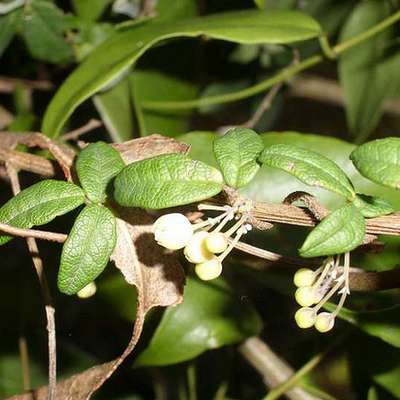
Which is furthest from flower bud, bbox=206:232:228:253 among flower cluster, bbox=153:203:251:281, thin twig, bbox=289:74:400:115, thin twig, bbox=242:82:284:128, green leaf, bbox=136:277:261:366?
thin twig, bbox=289:74:400:115

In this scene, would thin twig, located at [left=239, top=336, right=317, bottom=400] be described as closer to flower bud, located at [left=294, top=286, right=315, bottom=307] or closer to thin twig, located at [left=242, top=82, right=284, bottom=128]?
thin twig, located at [left=242, top=82, right=284, bottom=128]

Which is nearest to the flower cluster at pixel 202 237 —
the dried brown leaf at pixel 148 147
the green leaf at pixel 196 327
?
the dried brown leaf at pixel 148 147

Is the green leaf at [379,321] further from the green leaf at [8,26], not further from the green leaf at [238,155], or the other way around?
the green leaf at [8,26]

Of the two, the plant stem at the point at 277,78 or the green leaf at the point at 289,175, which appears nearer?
the green leaf at the point at 289,175

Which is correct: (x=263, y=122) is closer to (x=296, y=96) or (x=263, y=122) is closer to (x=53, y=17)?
(x=296, y=96)

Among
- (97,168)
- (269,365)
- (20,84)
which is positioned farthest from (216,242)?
(20,84)
